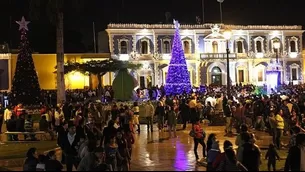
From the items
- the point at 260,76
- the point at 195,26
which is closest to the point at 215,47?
the point at 195,26

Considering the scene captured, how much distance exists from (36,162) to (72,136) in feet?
7.09

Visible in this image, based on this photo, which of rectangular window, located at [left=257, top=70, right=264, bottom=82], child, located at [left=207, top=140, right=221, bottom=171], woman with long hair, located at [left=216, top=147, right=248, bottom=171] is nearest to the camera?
woman with long hair, located at [left=216, top=147, right=248, bottom=171]

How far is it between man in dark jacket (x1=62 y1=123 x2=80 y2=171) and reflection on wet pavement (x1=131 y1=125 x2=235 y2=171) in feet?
5.93

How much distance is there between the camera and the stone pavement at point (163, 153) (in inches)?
539

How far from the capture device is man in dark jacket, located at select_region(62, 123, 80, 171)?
1221 centimetres

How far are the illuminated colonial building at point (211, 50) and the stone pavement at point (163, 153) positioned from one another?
3358 cm

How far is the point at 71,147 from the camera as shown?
12.4 m

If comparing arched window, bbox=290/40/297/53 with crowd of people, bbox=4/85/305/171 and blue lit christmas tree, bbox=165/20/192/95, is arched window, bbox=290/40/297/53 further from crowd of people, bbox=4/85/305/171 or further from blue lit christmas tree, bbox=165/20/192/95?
crowd of people, bbox=4/85/305/171

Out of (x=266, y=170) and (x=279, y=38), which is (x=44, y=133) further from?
(x=279, y=38)

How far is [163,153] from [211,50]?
43092mm

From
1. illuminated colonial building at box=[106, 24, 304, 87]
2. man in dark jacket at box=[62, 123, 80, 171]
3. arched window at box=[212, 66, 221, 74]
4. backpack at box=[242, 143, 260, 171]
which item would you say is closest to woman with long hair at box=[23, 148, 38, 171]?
man in dark jacket at box=[62, 123, 80, 171]

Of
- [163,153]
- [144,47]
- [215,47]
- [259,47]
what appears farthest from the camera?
[259,47]

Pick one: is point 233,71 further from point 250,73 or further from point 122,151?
point 122,151

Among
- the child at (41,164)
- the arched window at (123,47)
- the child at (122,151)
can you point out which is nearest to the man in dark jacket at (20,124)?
the child at (122,151)
